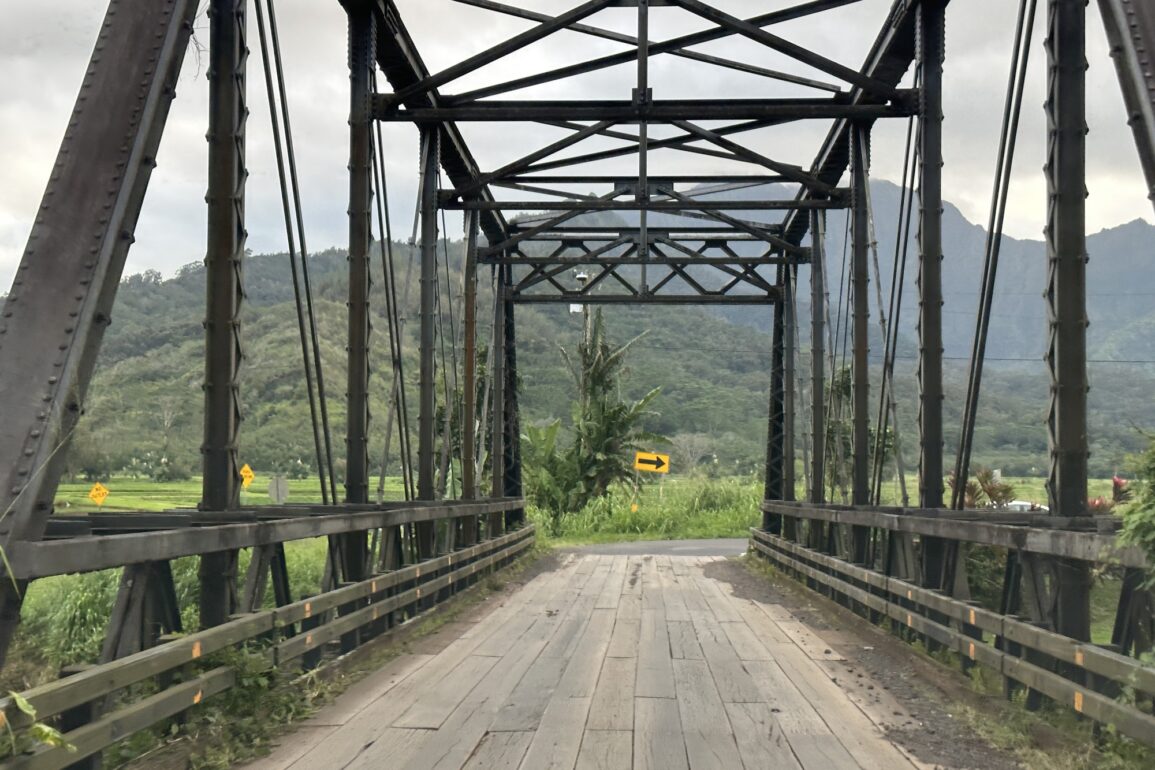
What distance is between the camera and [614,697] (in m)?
7.27

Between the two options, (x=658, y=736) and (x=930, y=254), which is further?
(x=930, y=254)

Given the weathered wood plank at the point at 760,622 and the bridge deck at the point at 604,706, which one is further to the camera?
the weathered wood plank at the point at 760,622

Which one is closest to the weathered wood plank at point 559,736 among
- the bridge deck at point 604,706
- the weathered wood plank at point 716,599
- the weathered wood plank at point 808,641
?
the bridge deck at point 604,706

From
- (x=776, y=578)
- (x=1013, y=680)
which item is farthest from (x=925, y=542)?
(x=776, y=578)

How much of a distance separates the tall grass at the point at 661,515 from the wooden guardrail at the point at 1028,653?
22184 mm

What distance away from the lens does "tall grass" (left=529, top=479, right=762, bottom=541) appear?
33.6m

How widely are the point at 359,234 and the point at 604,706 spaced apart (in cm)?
524

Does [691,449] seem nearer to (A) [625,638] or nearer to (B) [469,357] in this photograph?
(B) [469,357]

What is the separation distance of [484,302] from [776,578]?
91.7m

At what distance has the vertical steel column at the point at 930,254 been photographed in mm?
10195

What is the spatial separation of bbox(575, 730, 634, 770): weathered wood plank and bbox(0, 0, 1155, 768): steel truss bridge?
1.70 meters

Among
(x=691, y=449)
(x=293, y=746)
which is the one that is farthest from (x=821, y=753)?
(x=691, y=449)

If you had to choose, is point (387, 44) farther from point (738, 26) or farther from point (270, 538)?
point (270, 538)

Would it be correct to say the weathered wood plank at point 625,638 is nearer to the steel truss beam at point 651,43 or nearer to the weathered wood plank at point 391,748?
the weathered wood plank at point 391,748
